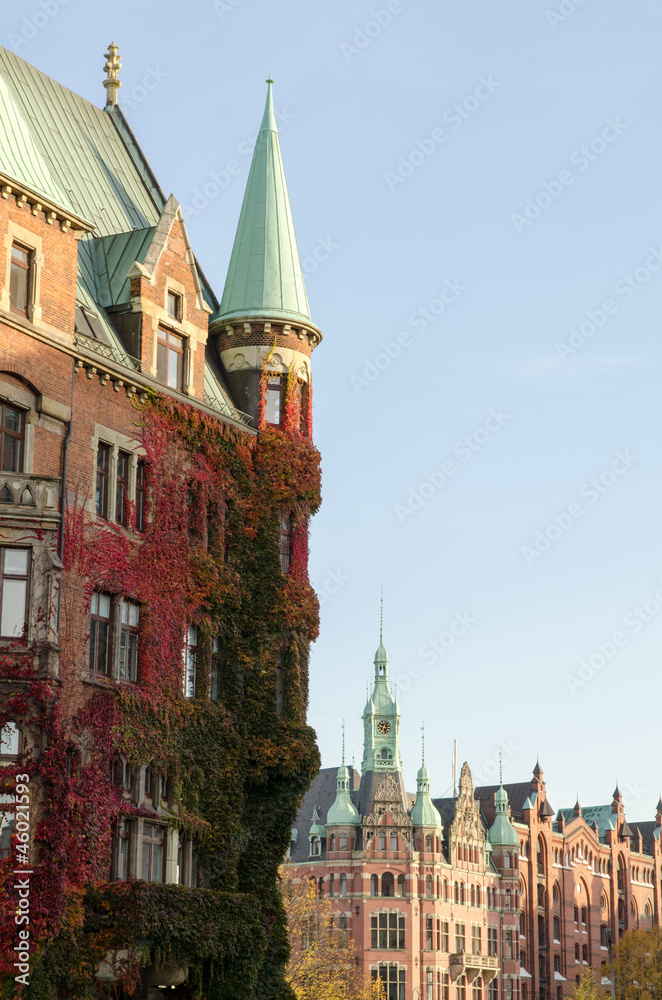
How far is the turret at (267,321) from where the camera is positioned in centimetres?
4562

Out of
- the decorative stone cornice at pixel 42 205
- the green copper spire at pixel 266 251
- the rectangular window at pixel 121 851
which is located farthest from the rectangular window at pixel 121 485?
the green copper spire at pixel 266 251

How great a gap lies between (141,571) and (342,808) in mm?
91060

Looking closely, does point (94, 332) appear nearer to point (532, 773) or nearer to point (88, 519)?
point (88, 519)

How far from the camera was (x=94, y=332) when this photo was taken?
39594 mm

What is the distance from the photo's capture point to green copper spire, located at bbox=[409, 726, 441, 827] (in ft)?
417

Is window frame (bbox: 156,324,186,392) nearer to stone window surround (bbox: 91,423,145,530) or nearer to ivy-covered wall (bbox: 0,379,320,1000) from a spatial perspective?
ivy-covered wall (bbox: 0,379,320,1000)

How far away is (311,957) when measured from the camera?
84562 millimetres

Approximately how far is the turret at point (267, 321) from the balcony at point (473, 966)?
3573 inches

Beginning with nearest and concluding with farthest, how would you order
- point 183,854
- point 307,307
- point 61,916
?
point 61,916 < point 183,854 < point 307,307

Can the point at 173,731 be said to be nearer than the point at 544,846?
Yes

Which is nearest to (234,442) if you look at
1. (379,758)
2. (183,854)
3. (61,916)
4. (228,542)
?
(228,542)

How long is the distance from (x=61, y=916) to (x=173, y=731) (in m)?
6.78

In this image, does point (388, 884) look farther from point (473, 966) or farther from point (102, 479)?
point (102, 479)

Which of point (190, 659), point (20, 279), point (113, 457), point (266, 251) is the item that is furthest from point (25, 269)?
point (266, 251)
